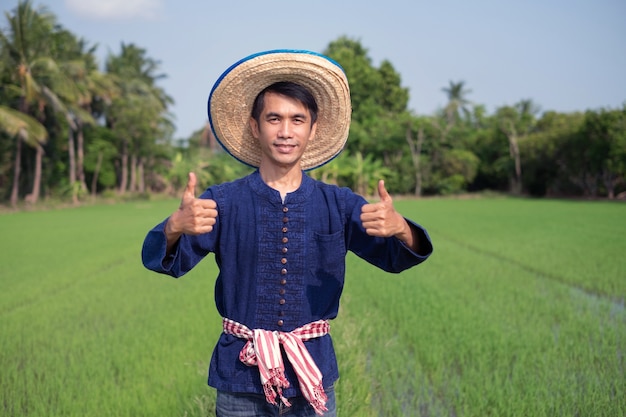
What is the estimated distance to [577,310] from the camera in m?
5.25

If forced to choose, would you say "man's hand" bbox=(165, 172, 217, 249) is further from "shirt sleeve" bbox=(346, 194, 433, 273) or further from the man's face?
"shirt sleeve" bbox=(346, 194, 433, 273)

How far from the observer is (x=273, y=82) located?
1.66m

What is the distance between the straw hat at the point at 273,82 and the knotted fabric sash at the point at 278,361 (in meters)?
0.53

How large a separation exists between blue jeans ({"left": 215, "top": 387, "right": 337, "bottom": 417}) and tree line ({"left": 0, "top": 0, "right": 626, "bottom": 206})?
18.4 m

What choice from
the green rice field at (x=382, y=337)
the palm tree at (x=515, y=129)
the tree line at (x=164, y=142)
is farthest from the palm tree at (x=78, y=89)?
the palm tree at (x=515, y=129)

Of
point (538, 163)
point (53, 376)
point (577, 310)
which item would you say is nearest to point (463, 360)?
point (577, 310)

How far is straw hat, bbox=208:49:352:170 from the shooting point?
159 centimetres

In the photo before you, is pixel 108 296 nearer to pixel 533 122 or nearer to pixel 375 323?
pixel 375 323

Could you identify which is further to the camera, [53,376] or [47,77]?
[47,77]

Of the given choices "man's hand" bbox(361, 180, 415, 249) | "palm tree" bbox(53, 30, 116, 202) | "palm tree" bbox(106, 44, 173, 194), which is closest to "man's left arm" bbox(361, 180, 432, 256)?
"man's hand" bbox(361, 180, 415, 249)

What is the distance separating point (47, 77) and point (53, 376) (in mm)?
18993

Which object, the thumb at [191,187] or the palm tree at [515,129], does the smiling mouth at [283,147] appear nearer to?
the thumb at [191,187]

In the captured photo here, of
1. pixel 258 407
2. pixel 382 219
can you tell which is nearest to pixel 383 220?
pixel 382 219

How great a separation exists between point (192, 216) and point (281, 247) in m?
0.28
